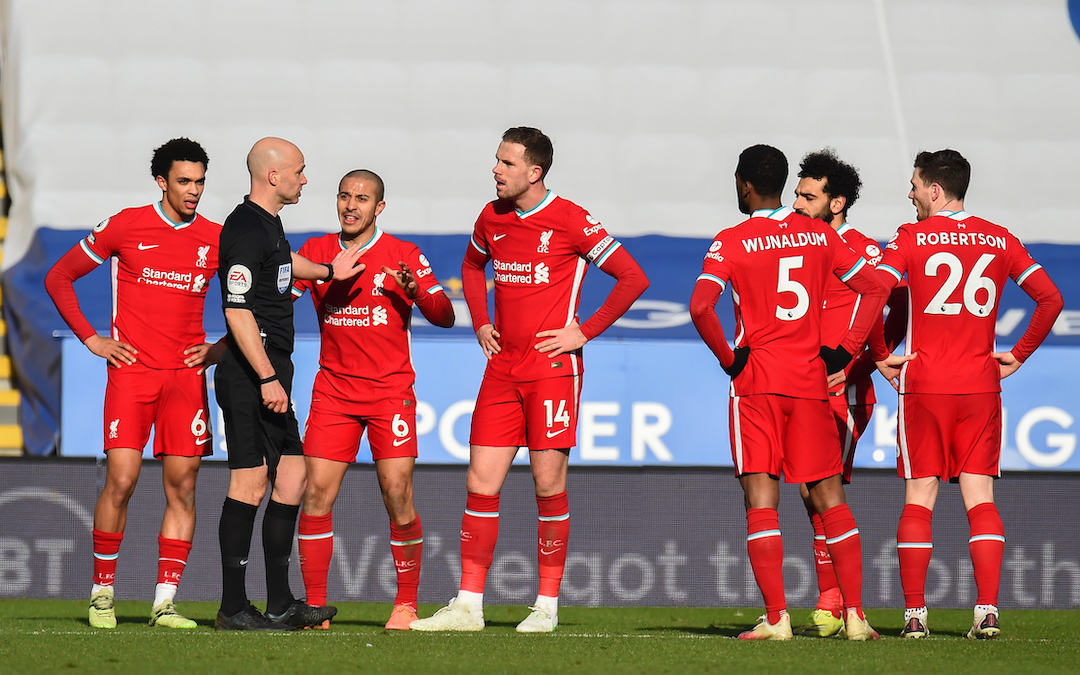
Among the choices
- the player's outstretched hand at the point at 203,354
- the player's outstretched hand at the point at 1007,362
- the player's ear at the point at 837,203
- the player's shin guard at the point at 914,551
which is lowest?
the player's shin guard at the point at 914,551

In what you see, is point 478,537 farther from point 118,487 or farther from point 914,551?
point 914,551

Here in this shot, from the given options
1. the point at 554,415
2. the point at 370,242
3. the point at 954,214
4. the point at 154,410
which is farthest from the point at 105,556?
the point at 954,214

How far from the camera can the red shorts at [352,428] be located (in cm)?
571

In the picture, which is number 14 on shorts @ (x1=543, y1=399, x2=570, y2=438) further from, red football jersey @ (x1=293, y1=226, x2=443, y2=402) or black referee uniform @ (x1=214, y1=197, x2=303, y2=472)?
black referee uniform @ (x1=214, y1=197, x2=303, y2=472)

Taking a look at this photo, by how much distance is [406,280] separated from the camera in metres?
5.53

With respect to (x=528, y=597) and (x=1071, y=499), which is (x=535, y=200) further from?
(x=1071, y=499)

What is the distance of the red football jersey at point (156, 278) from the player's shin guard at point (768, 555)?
2751 mm

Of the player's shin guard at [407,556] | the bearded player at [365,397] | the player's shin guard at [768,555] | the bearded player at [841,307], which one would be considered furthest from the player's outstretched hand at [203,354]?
the bearded player at [841,307]

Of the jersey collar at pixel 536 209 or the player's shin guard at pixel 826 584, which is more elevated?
the jersey collar at pixel 536 209

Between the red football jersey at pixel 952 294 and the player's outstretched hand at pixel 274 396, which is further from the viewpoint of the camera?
the red football jersey at pixel 952 294

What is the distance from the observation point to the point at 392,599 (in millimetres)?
7484

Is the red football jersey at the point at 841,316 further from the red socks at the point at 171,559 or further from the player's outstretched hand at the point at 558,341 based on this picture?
the red socks at the point at 171,559

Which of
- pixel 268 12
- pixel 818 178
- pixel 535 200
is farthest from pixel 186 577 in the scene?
pixel 268 12

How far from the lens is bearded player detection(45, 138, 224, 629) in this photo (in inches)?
231
